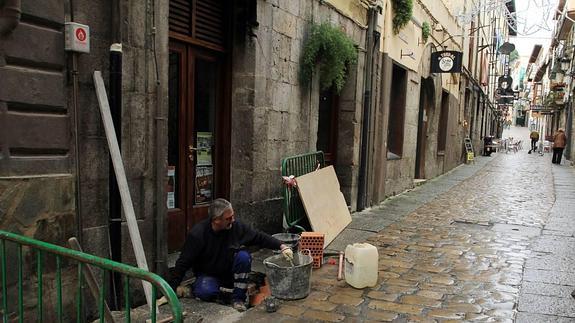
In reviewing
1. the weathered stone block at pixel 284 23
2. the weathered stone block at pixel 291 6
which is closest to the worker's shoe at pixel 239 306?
the weathered stone block at pixel 284 23

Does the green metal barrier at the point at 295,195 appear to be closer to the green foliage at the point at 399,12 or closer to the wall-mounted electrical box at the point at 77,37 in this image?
the wall-mounted electrical box at the point at 77,37

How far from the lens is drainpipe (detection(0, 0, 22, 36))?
3.04 meters

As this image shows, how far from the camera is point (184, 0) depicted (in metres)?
5.24

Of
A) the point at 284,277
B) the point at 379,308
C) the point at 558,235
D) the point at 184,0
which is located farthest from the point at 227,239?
the point at 558,235

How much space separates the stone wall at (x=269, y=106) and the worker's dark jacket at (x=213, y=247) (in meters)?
1.43

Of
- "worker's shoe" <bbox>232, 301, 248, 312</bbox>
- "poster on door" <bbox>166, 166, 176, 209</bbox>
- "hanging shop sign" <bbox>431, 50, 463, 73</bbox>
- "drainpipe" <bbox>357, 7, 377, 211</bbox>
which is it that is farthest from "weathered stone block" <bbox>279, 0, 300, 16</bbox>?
"hanging shop sign" <bbox>431, 50, 463, 73</bbox>

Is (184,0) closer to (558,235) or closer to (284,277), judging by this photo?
(284,277)

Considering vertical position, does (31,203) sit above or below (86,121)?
below

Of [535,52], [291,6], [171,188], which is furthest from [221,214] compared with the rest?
[535,52]

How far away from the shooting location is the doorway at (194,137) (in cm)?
517

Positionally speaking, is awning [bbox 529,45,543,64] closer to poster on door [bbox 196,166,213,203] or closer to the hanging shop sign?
the hanging shop sign

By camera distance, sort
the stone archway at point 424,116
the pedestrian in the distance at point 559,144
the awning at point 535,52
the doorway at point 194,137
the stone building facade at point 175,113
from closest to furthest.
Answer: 1. the stone building facade at point 175,113
2. the doorway at point 194,137
3. the stone archway at point 424,116
4. the pedestrian in the distance at point 559,144
5. the awning at point 535,52

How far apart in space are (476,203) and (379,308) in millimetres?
6719

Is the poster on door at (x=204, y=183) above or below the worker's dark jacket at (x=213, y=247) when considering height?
above
